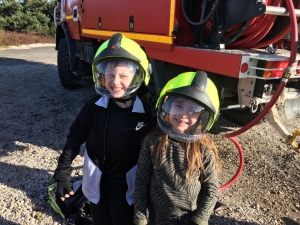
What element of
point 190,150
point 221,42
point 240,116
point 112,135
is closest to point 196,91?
point 190,150

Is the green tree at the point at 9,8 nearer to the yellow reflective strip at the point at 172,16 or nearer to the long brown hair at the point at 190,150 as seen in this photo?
the yellow reflective strip at the point at 172,16

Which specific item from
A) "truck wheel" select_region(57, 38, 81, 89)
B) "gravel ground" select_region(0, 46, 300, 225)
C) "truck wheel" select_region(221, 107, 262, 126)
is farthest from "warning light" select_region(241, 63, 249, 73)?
"truck wheel" select_region(57, 38, 81, 89)

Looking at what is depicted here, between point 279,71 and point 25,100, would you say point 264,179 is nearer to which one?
point 279,71

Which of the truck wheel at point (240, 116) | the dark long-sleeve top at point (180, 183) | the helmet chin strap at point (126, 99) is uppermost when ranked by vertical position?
the helmet chin strap at point (126, 99)

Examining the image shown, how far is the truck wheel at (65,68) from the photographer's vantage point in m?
6.38

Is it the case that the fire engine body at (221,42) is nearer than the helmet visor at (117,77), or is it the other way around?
the helmet visor at (117,77)

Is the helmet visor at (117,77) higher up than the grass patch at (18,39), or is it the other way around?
the helmet visor at (117,77)

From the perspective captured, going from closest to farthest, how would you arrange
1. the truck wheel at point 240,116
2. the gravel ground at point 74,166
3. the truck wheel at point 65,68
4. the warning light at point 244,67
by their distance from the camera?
the warning light at point 244,67 < the gravel ground at point 74,166 < the truck wheel at point 240,116 < the truck wheel at point 65,68

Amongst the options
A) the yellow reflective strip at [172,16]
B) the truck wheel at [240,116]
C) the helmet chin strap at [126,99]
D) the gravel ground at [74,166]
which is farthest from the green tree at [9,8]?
the helmet chin strap at [126,99]

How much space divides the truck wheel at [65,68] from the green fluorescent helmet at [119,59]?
15.8 feet

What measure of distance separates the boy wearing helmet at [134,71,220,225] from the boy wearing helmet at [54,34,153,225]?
0.19m

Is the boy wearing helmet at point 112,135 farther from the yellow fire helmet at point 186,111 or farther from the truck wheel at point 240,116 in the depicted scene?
the truck wheel at point 240,116

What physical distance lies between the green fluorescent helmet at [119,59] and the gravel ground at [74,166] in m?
1.43

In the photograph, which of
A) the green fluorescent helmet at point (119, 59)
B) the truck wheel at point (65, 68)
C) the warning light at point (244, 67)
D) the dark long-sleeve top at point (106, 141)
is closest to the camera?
the green fluorescent helmet at point (119, 59)
